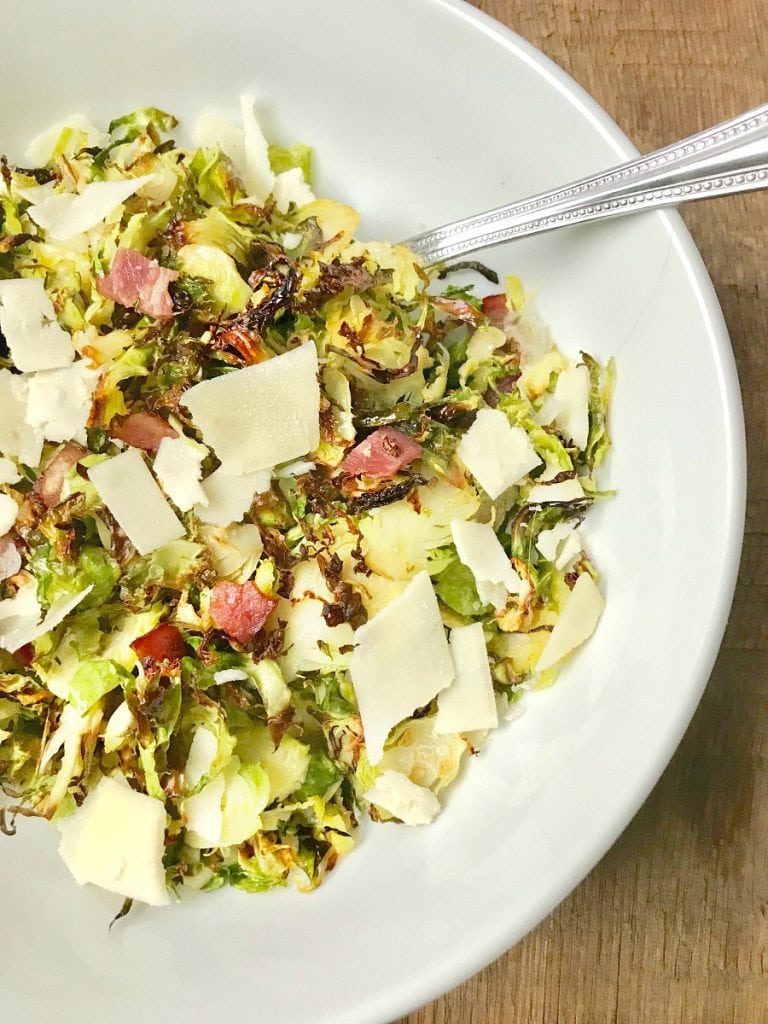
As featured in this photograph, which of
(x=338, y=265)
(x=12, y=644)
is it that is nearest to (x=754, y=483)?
(x=338, y=265)

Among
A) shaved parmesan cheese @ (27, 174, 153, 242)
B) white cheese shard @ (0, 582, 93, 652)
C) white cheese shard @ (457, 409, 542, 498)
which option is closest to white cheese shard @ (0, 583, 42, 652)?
white cheese shard @ (0, 582, 93, 652)

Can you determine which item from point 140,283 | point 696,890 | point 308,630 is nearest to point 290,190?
point 140,283

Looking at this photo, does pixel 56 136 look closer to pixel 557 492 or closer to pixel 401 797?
pixel 557 492

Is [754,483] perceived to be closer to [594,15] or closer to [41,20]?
[594,15]

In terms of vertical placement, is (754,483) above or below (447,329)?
below

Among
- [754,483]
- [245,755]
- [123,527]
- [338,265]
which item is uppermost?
[338,265]

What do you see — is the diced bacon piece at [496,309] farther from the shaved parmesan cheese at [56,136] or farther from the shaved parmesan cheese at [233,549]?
the shaved parmesan cheese at [56,136]

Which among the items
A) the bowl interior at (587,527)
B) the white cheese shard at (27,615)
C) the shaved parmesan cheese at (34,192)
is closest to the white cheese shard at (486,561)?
the bowl interior at (587,527)
